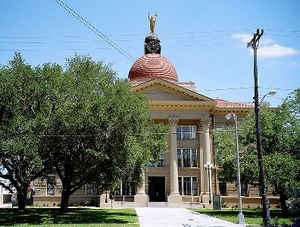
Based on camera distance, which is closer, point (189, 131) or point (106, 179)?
point (106, 179)

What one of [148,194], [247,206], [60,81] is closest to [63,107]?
[60,81]

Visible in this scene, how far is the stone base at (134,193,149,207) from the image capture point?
41719 mm

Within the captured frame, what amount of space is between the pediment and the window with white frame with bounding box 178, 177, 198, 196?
9906 mm

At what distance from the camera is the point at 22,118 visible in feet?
76.0

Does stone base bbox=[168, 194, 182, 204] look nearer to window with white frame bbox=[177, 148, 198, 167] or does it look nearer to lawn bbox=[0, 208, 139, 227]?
window with white frame bbox=[177, 148, 198, 167]

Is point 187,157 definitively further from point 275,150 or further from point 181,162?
point 275,150

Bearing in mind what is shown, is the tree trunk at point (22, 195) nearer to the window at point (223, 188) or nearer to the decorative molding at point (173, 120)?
the decorative molding at point (173, 120)

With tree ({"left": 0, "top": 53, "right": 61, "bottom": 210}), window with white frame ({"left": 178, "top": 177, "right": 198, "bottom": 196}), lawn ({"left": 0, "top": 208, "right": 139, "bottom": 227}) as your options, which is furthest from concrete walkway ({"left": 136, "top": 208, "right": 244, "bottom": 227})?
window with white frame ({"left": 178, "top": 177, "right": 198, "bottom": 196})

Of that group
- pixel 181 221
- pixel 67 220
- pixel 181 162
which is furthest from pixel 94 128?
pixel 181 162

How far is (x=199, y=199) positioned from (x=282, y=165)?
17860 millimetres

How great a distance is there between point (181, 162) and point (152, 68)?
1439 cm

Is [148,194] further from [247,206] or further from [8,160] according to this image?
[8,160]

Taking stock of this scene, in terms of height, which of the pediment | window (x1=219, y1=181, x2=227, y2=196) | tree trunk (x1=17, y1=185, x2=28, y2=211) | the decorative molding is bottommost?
window (x1=219, y1=181, x2=227, y2=196)

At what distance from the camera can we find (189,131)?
47031mm
